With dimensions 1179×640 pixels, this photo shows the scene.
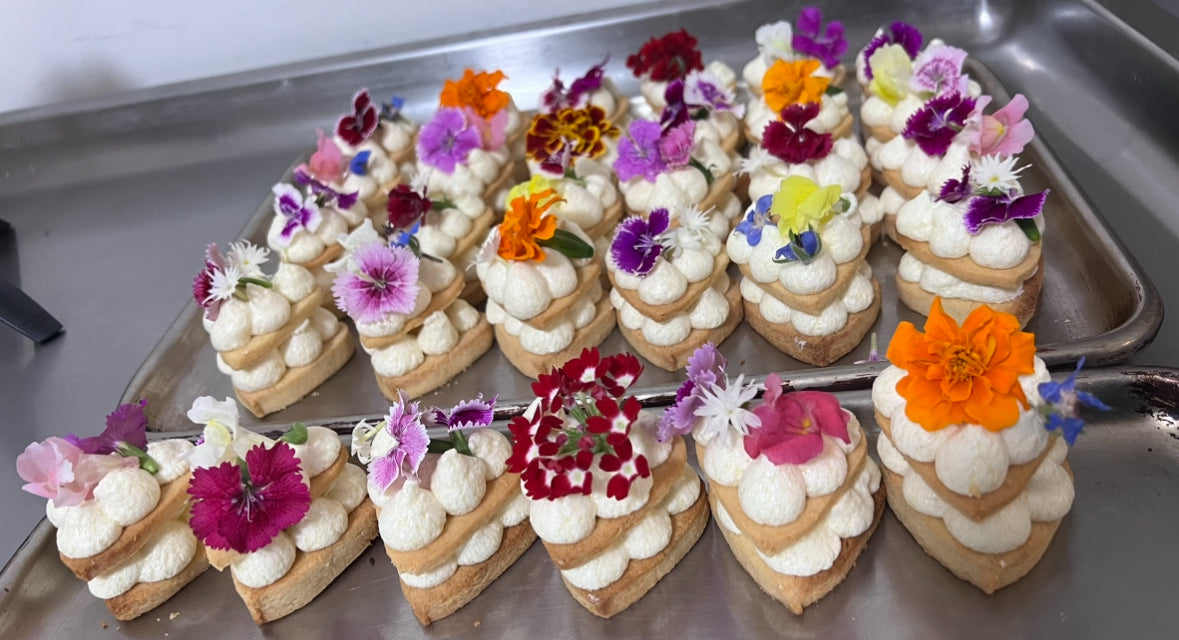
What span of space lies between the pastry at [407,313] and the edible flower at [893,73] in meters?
1.51

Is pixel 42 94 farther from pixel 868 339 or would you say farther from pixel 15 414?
pixel 868 339

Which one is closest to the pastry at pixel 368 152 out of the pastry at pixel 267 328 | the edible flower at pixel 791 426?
the pastry at pixel 267 328

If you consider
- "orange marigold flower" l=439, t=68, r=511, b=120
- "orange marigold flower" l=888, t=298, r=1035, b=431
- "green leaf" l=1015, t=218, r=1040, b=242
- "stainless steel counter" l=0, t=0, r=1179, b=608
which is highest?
"orange marigold flower" l=888, t=298, r=1035, b=431

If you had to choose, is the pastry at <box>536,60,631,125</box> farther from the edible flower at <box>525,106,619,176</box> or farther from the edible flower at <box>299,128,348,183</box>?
the edible flower at <box>299,128,348,183</box>

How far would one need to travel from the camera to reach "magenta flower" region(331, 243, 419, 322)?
216 cm

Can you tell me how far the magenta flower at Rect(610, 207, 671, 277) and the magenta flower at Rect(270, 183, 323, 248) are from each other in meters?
1.02

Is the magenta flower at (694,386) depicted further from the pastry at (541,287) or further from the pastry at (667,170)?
the pastry at (667,170)

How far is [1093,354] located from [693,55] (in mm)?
1722

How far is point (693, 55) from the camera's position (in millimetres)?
2990

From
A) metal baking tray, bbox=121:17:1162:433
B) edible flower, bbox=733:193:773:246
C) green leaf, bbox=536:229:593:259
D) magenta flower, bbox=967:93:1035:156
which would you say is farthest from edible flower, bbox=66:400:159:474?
magenta flower, bbox=967:93:1035:156

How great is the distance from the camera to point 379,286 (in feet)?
7.17

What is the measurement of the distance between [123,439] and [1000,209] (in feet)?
6.89

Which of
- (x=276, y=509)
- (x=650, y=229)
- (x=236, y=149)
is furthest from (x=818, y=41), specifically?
(x=236, y=149)

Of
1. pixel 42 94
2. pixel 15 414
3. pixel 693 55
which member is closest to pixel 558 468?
pixel 693 55
